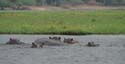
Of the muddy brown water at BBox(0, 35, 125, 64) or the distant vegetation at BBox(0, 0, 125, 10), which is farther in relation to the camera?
the distant vegetation at BBox(0, 0, 125, 10)

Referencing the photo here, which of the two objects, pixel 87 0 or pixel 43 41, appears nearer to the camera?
pixel 43 41

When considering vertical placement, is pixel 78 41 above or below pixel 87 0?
above

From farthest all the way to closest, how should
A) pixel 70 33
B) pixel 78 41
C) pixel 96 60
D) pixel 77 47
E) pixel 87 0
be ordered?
1. pixel 87 0
2. pixel 70 33
3. pixel 78 41
4. pixel 77 47
5. pixel 96 60

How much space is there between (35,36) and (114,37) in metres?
5.80

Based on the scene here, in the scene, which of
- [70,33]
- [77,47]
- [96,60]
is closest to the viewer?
→ [96,60]

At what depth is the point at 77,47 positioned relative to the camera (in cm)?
3600

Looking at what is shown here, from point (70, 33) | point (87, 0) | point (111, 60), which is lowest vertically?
point (87, 0)

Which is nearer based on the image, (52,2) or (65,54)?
(65,54)

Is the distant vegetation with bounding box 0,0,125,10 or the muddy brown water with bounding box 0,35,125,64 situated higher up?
the muddy brown water with bounding box 0,35,125,64

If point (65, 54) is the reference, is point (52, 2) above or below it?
below

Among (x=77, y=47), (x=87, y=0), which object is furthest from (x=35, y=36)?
(x=87, y=0)

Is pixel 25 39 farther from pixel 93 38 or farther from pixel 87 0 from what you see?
pixel 87 0

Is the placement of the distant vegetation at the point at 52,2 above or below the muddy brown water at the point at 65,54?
below

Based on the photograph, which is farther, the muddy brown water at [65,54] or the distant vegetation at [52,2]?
the distant vegetation at [52,2]
